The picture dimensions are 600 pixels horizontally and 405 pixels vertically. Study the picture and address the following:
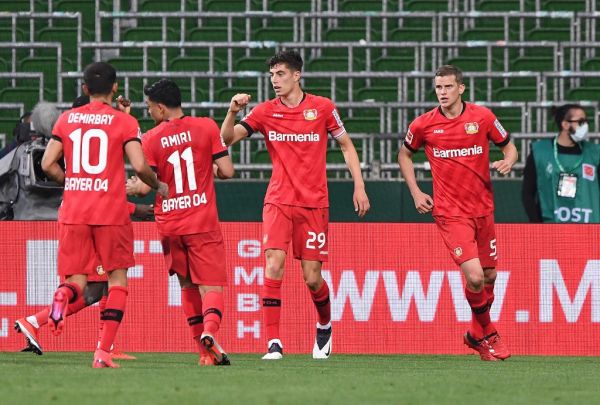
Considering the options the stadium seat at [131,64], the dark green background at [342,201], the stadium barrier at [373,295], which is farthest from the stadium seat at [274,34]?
the stadium barrier at [373,295]

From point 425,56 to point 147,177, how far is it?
966 centimetres

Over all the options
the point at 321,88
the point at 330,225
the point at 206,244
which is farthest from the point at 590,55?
the point at 206,244

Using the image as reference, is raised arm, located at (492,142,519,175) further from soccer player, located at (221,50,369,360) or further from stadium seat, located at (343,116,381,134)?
stadium seat, located at (343,116,381,134)

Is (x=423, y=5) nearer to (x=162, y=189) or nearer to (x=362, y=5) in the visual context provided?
(x=362, y=5)

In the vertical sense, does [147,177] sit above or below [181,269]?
above

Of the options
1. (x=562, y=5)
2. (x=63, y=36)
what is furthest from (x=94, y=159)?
(x=562, y=5)

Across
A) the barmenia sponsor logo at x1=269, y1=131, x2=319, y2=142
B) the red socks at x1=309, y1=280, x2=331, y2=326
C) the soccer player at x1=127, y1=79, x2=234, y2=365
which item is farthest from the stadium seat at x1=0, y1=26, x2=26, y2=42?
the soccer player at x1=127, y1=79, x2=234, y2=365

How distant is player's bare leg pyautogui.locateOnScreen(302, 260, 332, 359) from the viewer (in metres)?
11.2

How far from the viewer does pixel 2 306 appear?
12.6 m

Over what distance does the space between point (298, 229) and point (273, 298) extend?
1.92 feet

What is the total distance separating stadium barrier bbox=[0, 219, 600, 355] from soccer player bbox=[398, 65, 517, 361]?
1.31 metres

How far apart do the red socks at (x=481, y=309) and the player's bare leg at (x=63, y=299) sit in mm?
3506

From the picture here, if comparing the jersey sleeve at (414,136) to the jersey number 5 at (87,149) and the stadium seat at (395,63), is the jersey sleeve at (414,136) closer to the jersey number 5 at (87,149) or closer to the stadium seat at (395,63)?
the jersey number 5 at (87,149)

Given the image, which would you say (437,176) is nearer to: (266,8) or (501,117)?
(501,117)
